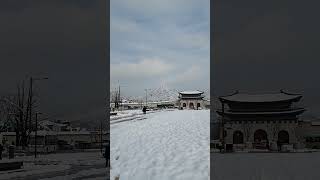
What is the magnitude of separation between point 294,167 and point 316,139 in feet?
4.62

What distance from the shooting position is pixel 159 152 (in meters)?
5.57

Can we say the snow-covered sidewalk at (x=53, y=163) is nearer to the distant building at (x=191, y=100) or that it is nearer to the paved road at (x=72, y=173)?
the paved road at (x=72, y=173)

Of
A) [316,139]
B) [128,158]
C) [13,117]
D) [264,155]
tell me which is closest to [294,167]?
[264,155]

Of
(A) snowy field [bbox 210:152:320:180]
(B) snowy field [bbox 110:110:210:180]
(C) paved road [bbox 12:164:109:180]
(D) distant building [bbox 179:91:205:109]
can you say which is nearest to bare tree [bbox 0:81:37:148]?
(C) paved road [bbox 12:164:109:180]

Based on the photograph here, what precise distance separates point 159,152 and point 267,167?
58.5 inches

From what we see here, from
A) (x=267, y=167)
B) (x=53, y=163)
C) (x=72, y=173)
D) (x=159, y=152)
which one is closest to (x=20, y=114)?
(x=53, y=163)

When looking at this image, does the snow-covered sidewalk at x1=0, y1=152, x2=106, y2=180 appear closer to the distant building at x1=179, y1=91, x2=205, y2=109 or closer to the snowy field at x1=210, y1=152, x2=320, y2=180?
the snowy field at x1=210, y1=152, x2=320, y2=180

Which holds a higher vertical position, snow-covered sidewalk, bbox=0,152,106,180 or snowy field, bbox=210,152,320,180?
snow-covered sidewalk, bbox=0,152,106,180

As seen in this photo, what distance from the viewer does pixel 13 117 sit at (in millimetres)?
4961

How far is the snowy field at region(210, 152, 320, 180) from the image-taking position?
4.34m

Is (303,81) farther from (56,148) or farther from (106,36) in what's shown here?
(56,148)

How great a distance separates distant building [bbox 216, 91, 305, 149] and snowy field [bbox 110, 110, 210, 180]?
51 centimetres

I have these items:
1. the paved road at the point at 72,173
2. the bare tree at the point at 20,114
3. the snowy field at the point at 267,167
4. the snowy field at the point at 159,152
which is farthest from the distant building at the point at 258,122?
the bare tree at the point at 20,114

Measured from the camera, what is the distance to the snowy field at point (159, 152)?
13.8ft
